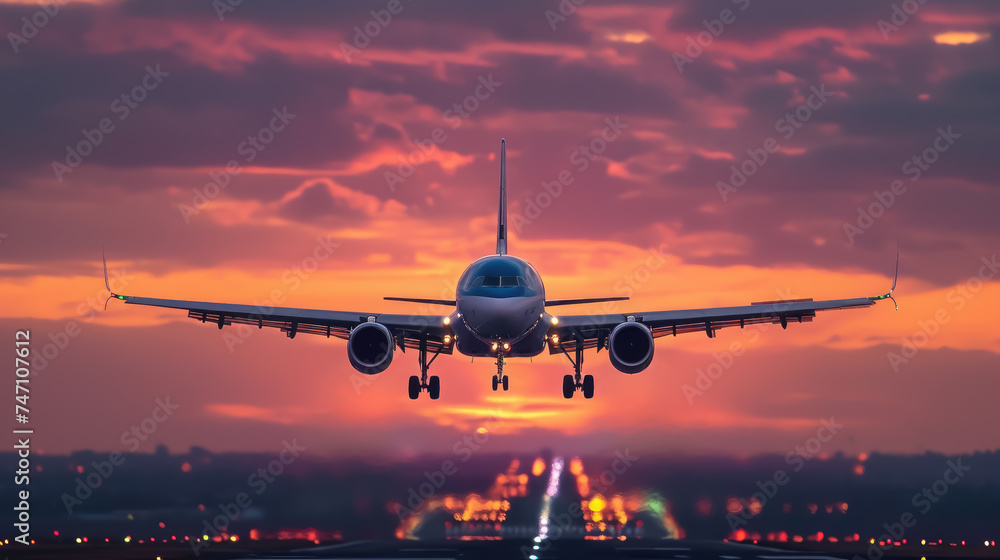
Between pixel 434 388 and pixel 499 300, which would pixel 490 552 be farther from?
pixel 499 300

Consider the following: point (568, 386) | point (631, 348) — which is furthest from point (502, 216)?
point (631, 348)

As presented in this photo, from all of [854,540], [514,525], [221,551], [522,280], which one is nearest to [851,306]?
[522,280]

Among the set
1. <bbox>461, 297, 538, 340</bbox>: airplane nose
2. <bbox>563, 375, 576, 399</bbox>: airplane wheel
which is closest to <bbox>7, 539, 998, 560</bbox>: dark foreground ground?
<bbox>563, 375, 576, 399</bbox>: airplane wheel

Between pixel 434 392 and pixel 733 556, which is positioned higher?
pixel 434 392

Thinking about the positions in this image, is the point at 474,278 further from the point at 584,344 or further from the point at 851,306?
the point at 851,306

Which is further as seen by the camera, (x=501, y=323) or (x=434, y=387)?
(x=434, y=387)

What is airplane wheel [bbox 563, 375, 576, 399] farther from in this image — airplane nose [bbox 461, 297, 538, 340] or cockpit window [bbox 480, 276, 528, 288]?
cockpit window [bbox 480, 276, 528, 288]

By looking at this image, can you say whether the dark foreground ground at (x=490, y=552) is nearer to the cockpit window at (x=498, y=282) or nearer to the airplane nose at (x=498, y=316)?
the airplane nose at (x=498, y=316)
